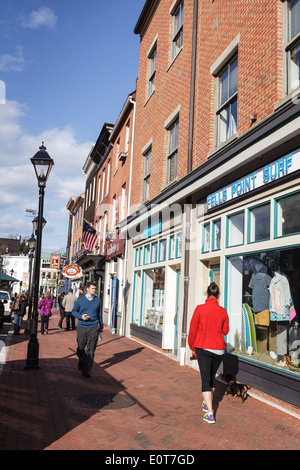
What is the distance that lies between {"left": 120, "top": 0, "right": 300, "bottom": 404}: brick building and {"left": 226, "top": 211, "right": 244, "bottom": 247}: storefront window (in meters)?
0.03

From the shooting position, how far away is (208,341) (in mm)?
5957

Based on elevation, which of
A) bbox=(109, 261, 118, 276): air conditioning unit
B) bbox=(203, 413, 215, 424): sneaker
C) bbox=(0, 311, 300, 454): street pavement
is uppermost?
bbox=(109, 261, 118, 276): air conditioning unit

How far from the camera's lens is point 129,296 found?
1706cm

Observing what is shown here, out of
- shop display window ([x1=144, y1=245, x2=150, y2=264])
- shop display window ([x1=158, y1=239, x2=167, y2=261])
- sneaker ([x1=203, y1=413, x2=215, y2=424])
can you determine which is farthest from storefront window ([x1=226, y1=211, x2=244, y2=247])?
shop display window ([x1=144, y1=245, x2=150, y2=264])

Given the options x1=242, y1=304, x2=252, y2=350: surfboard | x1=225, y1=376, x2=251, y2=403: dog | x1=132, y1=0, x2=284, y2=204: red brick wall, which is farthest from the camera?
→ x1=242, y1=304, x2=252, y2=350: surfboard

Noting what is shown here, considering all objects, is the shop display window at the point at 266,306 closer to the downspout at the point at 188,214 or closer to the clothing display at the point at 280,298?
the clothing display at the point at 280,298

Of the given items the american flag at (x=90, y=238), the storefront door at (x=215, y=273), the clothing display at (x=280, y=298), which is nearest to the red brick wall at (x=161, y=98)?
the storefront door at (x=215, y=273)

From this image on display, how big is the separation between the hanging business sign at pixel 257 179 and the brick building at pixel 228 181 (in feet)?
0.07

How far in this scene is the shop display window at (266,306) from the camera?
22.7 feet

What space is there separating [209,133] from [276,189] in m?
3.64

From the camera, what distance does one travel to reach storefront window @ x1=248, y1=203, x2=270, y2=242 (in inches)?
302

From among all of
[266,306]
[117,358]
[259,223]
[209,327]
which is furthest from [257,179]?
[117,358]

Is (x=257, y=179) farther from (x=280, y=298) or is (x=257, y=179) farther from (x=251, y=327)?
(x=251, y=327)

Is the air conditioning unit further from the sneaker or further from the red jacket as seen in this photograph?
the sneaker
